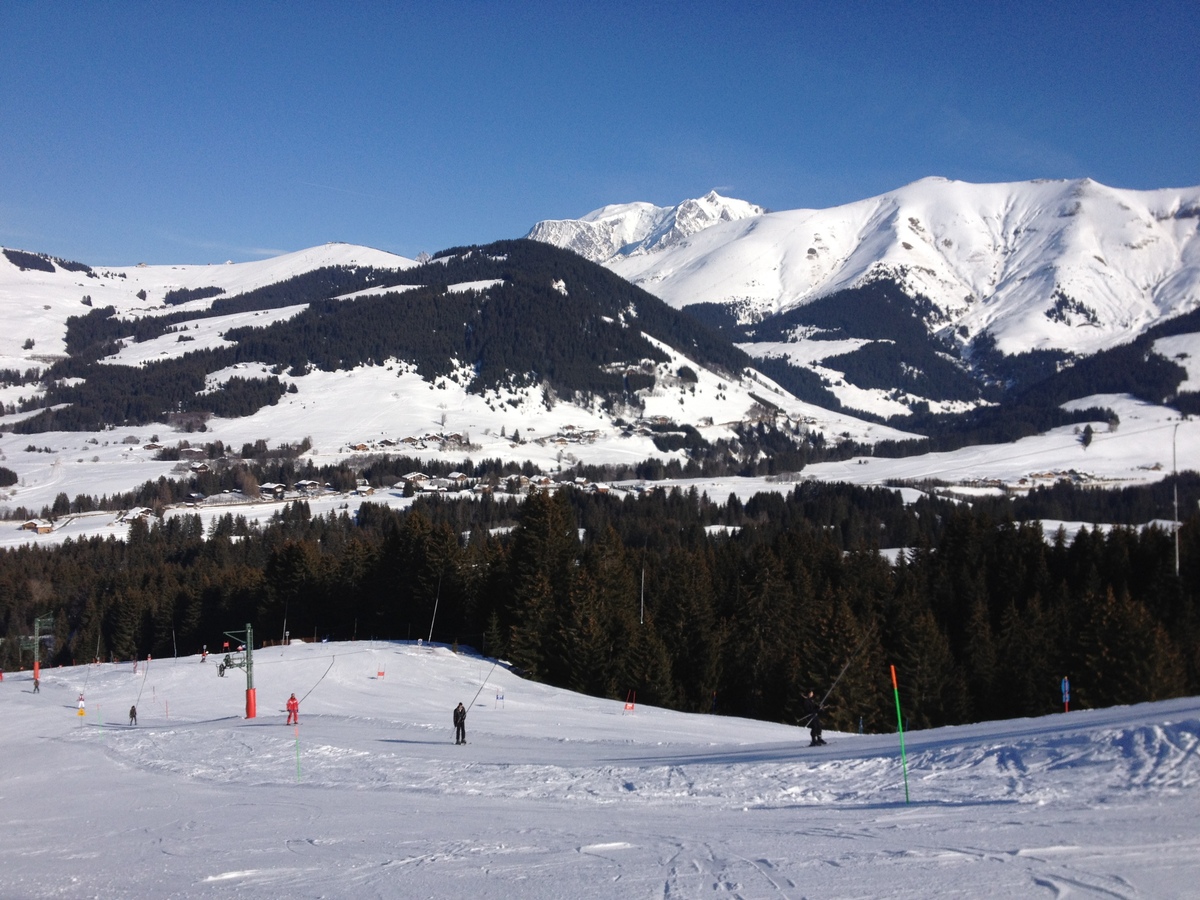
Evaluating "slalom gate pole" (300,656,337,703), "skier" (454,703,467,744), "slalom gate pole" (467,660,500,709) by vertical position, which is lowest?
"slalom gate pole" (467,660,500,709)

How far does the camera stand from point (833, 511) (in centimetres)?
13338

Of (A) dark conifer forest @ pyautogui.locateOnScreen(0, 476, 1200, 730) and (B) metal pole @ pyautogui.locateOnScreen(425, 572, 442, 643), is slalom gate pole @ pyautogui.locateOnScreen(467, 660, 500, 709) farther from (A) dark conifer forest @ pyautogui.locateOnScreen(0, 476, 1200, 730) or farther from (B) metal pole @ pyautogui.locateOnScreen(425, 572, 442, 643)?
(B) metal pole @ pyautogui.locateOnScreen(425, 572, 442, 643)

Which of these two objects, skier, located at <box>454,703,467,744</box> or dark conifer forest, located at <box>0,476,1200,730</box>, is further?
dark conifer forest, located at <box>0,476,1200,730</box>

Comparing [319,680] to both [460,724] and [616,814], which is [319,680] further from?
[616,814]

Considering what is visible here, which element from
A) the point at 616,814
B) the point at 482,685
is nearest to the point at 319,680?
the point at 482,685

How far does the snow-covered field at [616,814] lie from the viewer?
13093mm

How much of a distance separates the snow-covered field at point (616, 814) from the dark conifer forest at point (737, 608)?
2381 centimetres

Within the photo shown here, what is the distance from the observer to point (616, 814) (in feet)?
61.3

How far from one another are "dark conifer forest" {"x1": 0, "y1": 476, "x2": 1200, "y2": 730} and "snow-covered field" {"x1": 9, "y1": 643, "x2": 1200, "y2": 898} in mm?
23814

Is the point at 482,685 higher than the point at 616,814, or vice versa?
the point at 616,814

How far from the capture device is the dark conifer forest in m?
53.9

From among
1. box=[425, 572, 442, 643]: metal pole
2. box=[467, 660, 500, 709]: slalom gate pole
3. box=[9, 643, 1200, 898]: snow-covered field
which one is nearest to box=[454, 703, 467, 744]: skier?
box=[9, 643, 1200, 898]: snow-covered field

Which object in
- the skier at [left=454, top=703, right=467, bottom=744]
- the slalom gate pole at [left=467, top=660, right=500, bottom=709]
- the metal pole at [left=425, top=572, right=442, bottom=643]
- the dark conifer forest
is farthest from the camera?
the metal pole at [left=425, top=572, right=442, bottom=643]

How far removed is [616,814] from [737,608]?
56.8 m
